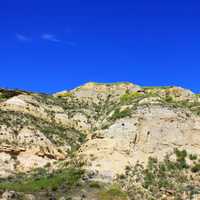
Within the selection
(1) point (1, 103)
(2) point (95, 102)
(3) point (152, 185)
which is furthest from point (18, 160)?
(2) point (95, 102)

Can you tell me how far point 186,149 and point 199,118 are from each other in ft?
19.5

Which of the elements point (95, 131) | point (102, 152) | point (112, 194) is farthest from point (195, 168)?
point (95, 131)

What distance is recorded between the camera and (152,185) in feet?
165

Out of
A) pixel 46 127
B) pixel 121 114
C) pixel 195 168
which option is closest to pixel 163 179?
pixel 195 168

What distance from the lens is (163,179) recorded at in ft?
170

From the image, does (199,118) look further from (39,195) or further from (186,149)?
(39,195)

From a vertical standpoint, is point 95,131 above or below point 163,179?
above

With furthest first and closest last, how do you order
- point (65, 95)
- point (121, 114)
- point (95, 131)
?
point (65, 95)
point (121, 114)
point (95, 131)

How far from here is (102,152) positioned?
5494 centimetres

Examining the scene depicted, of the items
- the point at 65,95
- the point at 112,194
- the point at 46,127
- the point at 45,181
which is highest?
the point at 65,95

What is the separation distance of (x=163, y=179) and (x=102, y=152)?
7559 millimetres

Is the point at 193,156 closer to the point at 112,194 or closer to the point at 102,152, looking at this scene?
the point at 102,152

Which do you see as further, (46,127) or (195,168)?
(46,127)

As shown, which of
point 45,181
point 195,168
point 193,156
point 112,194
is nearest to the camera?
point 112,194
